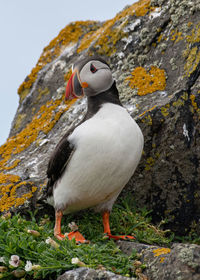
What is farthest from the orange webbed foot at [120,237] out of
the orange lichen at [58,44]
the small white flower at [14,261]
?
the orange lichen at [58,44]

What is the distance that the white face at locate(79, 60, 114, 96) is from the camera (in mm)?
4840

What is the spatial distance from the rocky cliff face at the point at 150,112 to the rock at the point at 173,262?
1.73 m

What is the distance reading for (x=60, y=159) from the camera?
192 inches


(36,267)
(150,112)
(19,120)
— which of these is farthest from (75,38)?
(36,267)

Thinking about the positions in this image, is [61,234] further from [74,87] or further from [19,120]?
[19,120]

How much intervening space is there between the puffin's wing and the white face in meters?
0.65

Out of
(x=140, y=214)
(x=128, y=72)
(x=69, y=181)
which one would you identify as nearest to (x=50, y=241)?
(x=69, y=181)

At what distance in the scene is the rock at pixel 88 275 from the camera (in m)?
3.43

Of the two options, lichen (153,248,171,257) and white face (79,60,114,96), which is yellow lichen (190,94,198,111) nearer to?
white face (79,60,114,96)

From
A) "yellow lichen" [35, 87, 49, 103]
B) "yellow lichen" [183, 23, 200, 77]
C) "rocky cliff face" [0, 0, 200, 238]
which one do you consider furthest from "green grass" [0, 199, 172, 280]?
"yellow lichen" [35, 87, 49, 103]

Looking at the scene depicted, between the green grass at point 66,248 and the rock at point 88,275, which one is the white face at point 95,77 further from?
the rock at point 88,275

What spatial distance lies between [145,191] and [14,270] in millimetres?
2407

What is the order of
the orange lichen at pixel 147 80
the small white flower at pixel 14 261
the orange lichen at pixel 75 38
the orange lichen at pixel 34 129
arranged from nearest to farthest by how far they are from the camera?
1. the small white flower at pixel 14 261
2. the orange lichen at pixel 147 80
3. the orange lichen at pixel 34 129
4. the orange lichen at pixel 75 38

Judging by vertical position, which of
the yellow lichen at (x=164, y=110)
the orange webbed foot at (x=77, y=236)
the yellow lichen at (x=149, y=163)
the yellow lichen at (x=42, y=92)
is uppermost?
the yellow lichen at (x=42, y=92)
